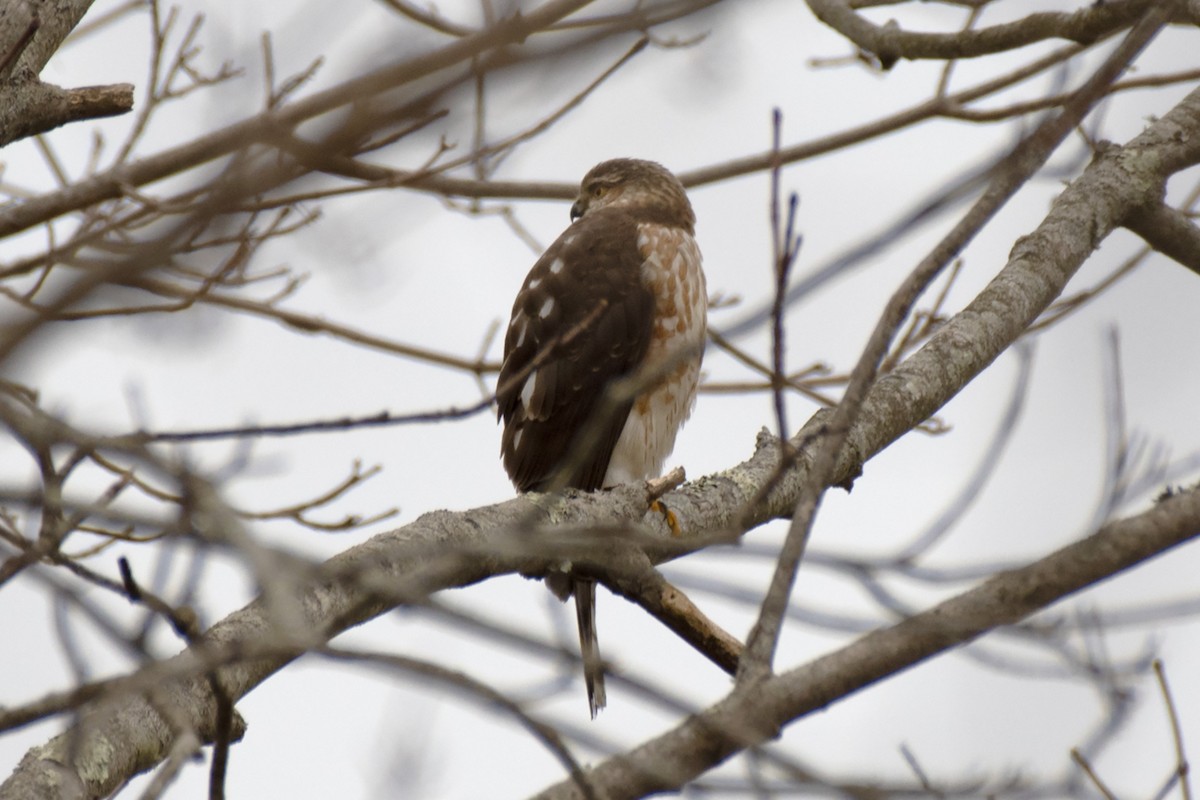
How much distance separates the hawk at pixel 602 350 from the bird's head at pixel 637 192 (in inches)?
13.2

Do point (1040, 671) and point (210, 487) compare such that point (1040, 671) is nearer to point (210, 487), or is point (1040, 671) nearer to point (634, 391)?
point (634, 391)

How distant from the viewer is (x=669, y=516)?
3705 millimetres

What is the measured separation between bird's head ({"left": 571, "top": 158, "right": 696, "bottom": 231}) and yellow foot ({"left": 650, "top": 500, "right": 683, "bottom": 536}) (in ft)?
6.73

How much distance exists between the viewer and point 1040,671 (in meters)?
2.15

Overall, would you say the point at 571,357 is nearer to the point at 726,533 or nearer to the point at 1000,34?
the point at 1000,34

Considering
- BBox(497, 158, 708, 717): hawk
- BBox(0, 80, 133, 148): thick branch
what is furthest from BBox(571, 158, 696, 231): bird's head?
BBox(0, 80, 133, 148): thick branch

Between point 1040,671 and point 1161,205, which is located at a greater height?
point 1161,205

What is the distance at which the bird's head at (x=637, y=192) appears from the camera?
18.5 feet

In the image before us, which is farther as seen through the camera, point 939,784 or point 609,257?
point 609,257

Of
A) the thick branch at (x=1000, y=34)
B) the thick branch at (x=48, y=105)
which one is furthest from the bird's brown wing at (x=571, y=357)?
the thick branch at (x=48, y=105)

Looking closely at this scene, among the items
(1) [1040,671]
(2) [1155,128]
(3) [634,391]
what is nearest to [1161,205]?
(2) [1155,128]

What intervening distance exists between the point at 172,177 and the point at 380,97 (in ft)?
4.39

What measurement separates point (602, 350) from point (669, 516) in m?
1.28

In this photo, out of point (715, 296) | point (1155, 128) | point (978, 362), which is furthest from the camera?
point (715, 296)
